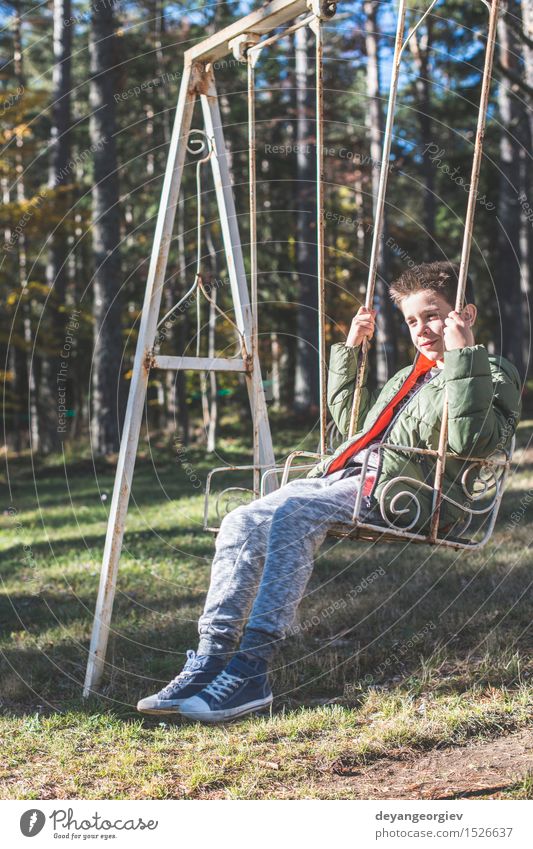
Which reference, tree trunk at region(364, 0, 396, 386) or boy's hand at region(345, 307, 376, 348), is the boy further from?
tree trunk at region(364, 0, 396, 386)

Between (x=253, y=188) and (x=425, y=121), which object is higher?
(x=425, y=121)

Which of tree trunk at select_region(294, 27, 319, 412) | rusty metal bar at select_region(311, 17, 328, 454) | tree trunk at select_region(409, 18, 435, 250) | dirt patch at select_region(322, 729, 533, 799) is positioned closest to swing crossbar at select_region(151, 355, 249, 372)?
rusty metal bar at select_region(311, 17, 328, 454)

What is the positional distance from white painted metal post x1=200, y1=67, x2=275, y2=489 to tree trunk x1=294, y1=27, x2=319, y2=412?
921 centimetres

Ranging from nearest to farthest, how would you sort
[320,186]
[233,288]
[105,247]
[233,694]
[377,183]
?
[233,694] < [320,186] < [233,288] < [105,247] < [377,183]

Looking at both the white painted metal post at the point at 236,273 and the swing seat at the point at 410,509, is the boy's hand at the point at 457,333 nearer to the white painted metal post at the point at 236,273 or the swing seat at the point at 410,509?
the swing seat at the point at 410,509

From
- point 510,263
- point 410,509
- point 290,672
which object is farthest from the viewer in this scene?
point 510,263

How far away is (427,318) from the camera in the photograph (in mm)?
3570

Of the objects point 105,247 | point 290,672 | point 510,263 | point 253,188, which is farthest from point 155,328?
point 510,263

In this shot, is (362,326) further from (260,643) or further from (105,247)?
(105,247)

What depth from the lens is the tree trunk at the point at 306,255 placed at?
1405cm

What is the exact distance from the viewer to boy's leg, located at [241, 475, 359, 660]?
9.96ft

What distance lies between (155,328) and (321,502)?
126 centimetres

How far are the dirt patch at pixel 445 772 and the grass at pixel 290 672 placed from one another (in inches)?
1.8
